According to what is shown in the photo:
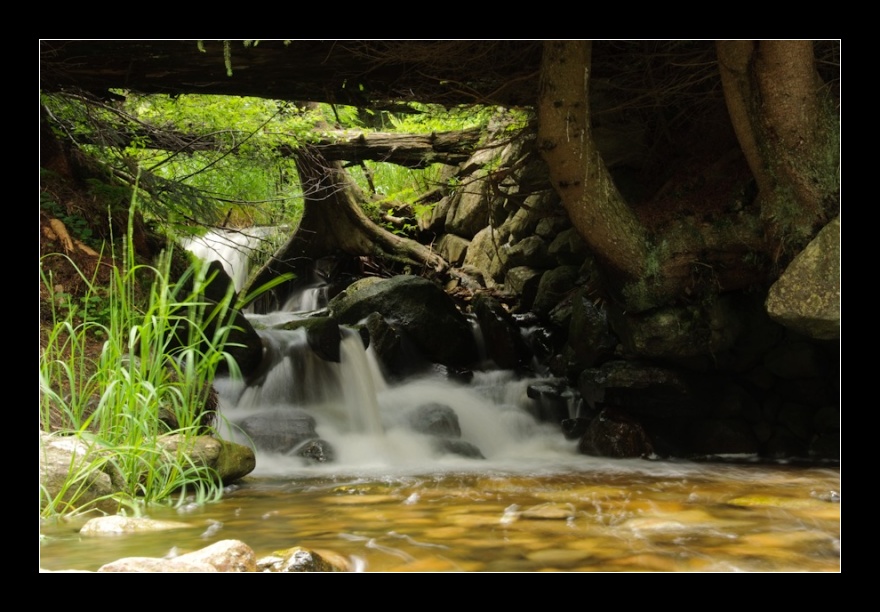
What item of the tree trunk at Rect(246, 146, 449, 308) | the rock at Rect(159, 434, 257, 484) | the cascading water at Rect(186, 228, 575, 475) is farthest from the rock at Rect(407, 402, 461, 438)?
the tree trunk at Rect(246, 146, 449, 308)

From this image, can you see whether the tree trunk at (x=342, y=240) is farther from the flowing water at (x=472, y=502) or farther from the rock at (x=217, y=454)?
the rock at (x=217, y=454)

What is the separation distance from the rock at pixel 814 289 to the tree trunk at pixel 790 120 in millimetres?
252

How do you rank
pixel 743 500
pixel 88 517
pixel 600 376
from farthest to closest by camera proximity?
pixel 600 376 < pixel 743 500 < pixel 88 517

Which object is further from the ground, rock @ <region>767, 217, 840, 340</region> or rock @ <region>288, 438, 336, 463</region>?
rock @ <region>767, 217, 840, 340</region>

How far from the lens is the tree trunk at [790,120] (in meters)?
3.87

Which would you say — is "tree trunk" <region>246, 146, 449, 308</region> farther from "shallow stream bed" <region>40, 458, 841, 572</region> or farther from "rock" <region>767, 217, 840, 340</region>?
"rock" <region>767, 217, 840, 340</region>

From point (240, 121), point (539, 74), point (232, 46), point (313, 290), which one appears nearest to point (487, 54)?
point (539, 74)

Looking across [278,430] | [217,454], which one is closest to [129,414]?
[217,454]

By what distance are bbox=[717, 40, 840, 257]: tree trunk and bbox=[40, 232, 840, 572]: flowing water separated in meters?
1.64

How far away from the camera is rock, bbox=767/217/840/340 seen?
3771mm

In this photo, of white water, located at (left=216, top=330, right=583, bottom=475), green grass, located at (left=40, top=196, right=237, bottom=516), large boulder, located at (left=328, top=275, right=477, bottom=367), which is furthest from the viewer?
large boulder, located at (left=328, top=275, right=477, bottom=367)

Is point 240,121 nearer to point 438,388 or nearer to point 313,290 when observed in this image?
point 438,388

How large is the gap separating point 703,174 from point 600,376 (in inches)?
68.9

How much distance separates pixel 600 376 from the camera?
18.7 feet
